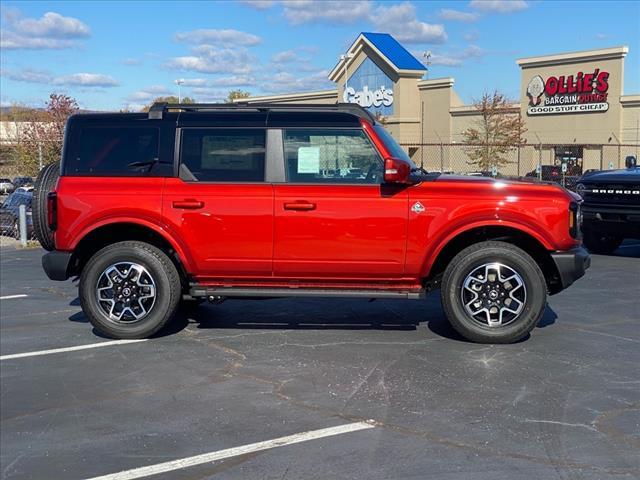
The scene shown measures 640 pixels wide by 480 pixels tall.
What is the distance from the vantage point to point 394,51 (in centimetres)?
5475

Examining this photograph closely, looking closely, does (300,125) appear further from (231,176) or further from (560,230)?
(560,230)

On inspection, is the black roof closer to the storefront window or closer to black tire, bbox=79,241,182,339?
black tire, bbox=79,241,182,339

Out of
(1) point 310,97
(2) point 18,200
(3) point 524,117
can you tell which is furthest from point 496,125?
(2) point 18,200

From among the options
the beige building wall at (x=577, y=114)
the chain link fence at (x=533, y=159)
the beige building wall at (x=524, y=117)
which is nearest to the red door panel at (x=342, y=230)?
the beige building wall at (x=524, y=117)

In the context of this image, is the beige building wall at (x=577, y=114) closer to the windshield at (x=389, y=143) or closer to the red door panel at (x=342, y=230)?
the windshield at (x=389, y=143)

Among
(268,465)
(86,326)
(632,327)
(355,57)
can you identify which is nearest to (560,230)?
(632,327)

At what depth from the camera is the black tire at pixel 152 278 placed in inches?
262

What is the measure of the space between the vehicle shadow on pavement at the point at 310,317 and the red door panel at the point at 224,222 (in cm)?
90

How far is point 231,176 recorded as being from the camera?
6.68 m

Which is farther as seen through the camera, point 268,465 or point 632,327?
point 632,327

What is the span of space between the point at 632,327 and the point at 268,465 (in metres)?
4.43

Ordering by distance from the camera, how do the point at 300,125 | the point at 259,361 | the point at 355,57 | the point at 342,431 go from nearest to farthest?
the point at 342,431 < the point at 259,361 < the point at 300,125 < the point at 355,57

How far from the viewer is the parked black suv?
11344 millimetres

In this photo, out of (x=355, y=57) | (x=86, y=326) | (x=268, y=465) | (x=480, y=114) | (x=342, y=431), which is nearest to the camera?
(x=268, y=465)
